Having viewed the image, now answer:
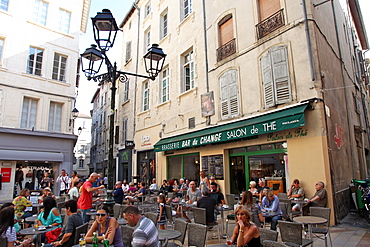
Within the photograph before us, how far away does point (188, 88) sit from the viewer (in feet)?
43.4

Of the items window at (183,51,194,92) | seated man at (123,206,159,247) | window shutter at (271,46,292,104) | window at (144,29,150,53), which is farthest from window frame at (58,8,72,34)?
seated man at (123,206,159,247)

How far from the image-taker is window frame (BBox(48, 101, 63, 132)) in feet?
48.8

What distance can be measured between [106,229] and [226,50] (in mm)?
8724

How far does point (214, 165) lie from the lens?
34.0 feet

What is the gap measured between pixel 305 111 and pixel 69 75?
14.4 m

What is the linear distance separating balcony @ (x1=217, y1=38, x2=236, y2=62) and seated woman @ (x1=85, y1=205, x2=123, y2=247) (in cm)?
829

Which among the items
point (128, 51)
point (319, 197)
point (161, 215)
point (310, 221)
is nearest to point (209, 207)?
point (161, 215)

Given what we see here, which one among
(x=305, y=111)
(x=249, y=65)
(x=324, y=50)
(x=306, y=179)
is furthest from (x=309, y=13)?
(x=306, y=179)

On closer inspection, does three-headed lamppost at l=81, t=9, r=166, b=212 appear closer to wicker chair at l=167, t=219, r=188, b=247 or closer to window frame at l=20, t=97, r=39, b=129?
wicker chair at l=167, t=219, r=188, b=247

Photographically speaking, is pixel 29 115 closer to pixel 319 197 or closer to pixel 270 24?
pixel 270 24

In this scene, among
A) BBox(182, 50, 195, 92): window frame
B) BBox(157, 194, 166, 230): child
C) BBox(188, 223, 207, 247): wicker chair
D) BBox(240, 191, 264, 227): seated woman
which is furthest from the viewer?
BBox(182, 50, 195, 92): window frame

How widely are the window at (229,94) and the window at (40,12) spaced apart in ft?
40.3

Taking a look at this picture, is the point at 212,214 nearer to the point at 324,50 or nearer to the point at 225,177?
the point at 225,177

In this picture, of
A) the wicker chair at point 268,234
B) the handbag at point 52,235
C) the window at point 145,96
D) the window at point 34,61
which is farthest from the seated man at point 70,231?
the window at point 34,61
